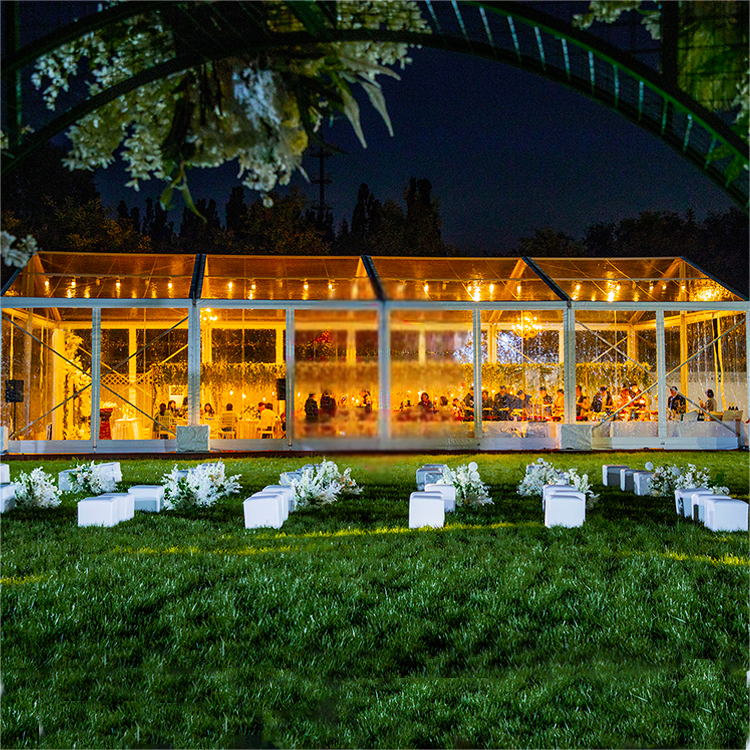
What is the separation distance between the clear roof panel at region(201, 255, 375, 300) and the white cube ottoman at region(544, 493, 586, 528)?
9.84 m

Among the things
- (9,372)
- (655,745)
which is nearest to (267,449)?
(9,372)

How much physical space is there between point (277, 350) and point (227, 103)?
1658cm

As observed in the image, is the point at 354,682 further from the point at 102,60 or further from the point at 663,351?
A: the point at 663,351

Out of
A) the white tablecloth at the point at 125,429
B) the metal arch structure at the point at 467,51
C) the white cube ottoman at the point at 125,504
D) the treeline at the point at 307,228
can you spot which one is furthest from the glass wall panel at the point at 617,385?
the treeline at the point at 307,228

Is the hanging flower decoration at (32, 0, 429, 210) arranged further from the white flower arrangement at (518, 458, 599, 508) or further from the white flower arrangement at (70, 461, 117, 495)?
the white flower arrangement at (70, 461, 117, 495)

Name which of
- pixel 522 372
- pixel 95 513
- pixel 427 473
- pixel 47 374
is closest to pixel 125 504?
pixel 95 513

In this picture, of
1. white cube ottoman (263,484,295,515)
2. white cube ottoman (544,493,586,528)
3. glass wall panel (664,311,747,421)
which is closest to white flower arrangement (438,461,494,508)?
white cube ottoman (544,493,586,528)

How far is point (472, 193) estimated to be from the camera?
47188 millimetres

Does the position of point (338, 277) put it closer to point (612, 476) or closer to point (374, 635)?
point (612, 476)

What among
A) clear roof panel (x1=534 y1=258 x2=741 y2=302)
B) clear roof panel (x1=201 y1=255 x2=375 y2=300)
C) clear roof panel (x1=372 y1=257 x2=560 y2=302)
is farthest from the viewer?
clear roof panel (x1=534 y1=258 x2=741 y2=302)

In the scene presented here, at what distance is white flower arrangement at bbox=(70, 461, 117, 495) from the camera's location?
384 inches

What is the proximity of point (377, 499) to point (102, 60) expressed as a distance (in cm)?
791

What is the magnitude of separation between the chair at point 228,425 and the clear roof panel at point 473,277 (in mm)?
4879

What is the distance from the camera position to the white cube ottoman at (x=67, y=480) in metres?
9.91
